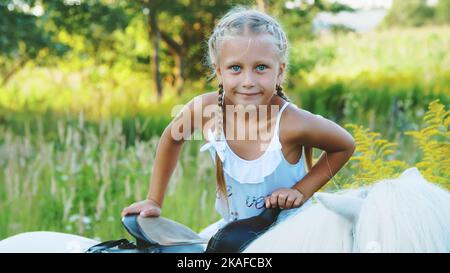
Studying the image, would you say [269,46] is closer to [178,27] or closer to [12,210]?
[12,210]

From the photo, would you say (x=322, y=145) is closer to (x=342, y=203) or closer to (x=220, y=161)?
(x=220, y=161)

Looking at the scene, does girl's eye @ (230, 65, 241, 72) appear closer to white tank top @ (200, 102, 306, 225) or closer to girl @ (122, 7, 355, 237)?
girl @ (122, 7, 355, 237)

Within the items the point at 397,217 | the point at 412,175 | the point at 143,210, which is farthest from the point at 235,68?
the point at 397,217

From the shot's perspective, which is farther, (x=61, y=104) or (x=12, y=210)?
(x=61, y=104)

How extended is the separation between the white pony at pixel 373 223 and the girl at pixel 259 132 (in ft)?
1.02

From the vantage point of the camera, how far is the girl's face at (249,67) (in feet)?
6.48

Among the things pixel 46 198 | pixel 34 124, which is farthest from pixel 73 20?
pixel 46 198

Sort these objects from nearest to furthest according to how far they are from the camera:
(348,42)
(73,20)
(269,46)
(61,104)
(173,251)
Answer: (173,251), (269,46), (73,20), (61,104), (348,42)

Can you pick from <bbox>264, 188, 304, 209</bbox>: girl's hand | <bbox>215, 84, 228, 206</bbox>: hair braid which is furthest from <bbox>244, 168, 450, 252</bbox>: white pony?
<bbox>215, 84, 228, 206</bbox>: hair braid

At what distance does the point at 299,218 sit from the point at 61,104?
7140mm

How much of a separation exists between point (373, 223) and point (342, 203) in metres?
0.08

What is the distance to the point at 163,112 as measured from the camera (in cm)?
691

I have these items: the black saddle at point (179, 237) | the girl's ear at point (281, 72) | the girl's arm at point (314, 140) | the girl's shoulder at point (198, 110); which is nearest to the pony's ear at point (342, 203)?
the black saddle at point (179, 237)

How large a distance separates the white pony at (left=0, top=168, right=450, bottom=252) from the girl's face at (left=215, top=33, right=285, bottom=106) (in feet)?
1.61
